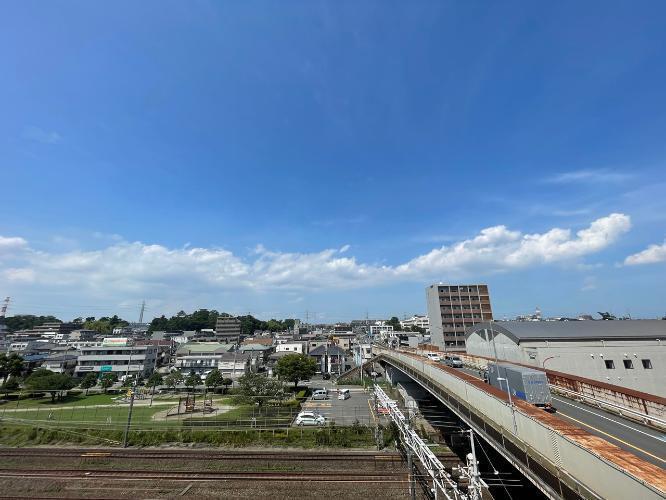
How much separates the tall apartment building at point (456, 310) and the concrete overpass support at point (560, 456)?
71801 millimetres

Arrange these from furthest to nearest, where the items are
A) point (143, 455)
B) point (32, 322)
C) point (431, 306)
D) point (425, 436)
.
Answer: point (32, 322), point (431, 306), point (425, 436), point (143, 455)

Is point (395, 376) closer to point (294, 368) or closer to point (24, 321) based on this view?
point (294, 368)

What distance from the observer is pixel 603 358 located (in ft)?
104

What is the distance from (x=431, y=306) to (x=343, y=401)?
51656 mm

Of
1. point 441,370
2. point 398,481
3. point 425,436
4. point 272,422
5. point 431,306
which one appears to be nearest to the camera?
point 398,481

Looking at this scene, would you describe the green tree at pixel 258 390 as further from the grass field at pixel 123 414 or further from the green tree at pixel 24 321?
the green tree at pixel 24 321

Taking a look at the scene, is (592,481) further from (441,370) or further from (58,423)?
(58,423)

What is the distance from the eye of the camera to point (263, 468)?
21.5m

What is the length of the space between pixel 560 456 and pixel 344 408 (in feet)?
105

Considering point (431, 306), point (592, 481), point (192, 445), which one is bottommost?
point (192, 445)

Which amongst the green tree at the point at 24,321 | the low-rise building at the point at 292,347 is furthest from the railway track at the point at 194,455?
the green tree at the point at 24,321

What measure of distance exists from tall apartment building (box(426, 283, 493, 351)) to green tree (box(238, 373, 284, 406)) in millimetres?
56126

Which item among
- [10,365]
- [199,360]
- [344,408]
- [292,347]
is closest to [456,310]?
[292,347]

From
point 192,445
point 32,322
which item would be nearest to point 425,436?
point 192,445
